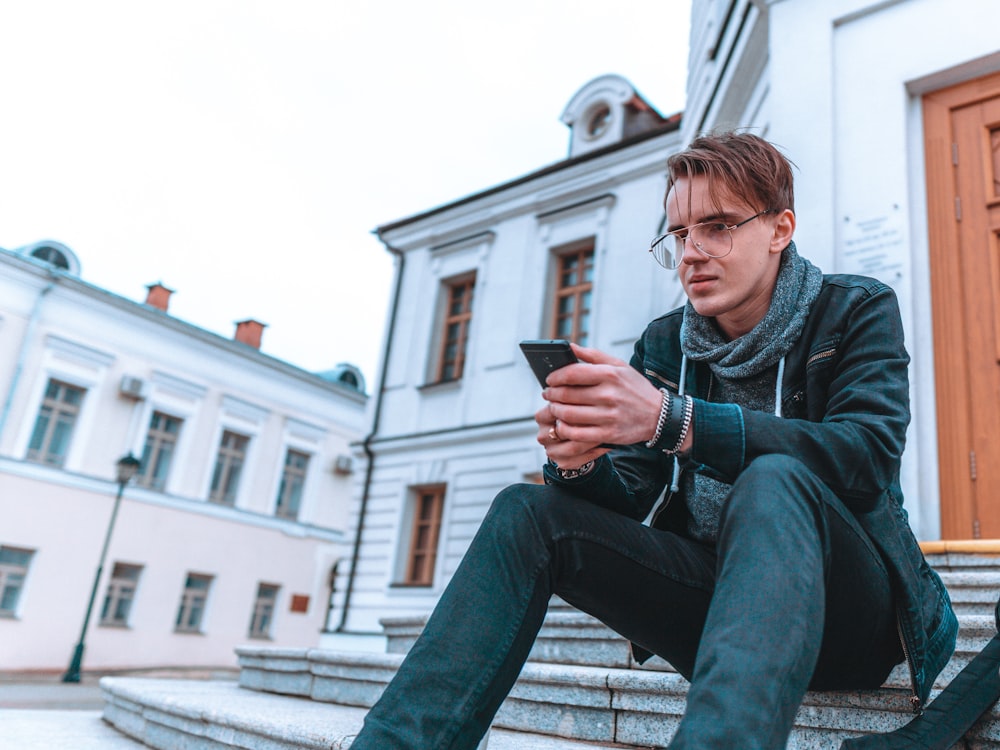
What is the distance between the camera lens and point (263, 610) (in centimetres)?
1997

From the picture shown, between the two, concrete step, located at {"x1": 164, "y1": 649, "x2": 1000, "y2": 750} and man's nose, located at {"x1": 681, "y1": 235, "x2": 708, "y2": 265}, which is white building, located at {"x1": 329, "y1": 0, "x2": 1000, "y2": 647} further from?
concrete step, located at {"x1": 164, "y1": 649, "x2": 1000, "y2": 750}

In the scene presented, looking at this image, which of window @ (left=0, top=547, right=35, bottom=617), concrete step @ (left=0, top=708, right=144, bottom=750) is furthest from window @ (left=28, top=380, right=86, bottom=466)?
concrete step @ (left=0, top=708, right=144, bottom=750)

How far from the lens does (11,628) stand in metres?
15.2

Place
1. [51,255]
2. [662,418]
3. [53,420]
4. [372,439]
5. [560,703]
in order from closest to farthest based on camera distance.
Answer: [662,418] < [560,703] < [372,439] < [53,420] < [51,255]

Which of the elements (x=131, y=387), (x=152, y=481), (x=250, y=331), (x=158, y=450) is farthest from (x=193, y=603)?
(x=250, y=331)

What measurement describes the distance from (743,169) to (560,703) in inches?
61.4

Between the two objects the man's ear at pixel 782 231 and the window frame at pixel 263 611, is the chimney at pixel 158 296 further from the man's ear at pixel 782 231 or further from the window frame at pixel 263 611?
the man's ear at pixel 782 231

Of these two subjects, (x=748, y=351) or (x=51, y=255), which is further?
(x=51, y=255)

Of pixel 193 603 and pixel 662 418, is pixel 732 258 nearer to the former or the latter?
pixel 662 418

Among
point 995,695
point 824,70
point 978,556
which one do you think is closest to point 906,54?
point 824,70

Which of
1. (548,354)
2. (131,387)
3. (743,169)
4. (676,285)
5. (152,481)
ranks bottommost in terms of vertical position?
(548,354)

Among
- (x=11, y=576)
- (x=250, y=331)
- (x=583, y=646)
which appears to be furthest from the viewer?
(x=250, y=331)

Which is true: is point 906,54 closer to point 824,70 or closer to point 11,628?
point 824,70

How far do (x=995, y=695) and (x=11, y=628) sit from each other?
688 inches
